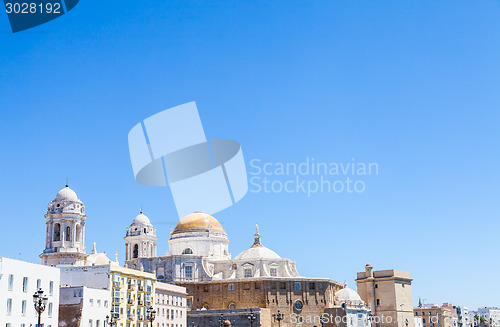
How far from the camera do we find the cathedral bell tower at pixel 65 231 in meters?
80.5

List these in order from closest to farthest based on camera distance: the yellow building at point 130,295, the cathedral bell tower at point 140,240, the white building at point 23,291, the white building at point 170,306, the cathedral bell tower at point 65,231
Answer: the white building at point 23,291, the yellow building at point 130,295, the white building at point 170,306, the cathedral bell tower at point 65,231, the cathedral bell tower at point 140,240

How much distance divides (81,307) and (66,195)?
30.6m

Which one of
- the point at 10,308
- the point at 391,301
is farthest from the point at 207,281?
the point at 10,308

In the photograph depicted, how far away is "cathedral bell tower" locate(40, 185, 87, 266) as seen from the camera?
80.5 m

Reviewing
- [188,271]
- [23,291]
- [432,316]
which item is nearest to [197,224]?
[188,271]

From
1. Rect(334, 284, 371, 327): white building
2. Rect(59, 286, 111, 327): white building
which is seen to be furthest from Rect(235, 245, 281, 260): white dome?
Rect(59, 286, 111, 327): white building

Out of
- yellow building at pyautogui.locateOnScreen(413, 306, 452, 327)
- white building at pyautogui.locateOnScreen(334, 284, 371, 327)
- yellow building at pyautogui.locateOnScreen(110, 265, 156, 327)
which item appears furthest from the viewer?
yellow building at pyautogui.locateOnScreen(413, 306, 452, 327)

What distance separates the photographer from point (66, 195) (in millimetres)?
82938

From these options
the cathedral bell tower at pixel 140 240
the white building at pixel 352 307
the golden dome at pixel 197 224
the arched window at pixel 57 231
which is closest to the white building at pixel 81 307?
the arched window at pixel 57 231

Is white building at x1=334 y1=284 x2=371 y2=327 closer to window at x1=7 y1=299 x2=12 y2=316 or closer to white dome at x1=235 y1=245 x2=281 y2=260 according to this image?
white dome at x1=235 y1=245 x2=281 y2=260

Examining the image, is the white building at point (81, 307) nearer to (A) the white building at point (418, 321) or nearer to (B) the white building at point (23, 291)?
(B) the white building at point (23, 291)

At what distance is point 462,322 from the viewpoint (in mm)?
190500

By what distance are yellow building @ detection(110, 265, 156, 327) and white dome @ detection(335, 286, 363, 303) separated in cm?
3244

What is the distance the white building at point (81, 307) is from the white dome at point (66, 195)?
90.0 ft
